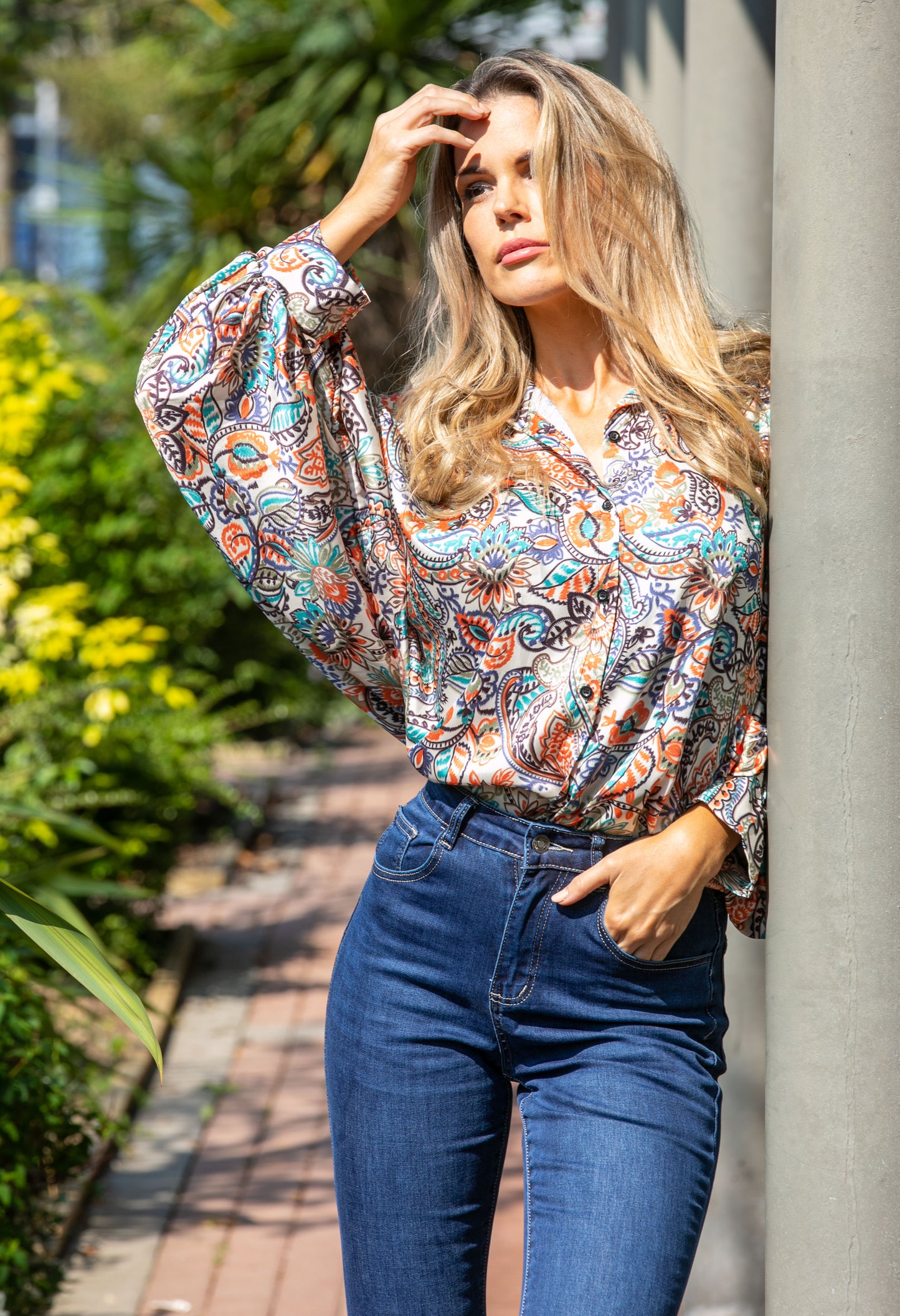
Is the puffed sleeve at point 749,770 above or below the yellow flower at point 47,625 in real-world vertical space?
above

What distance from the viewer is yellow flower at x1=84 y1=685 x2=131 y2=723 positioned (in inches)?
170

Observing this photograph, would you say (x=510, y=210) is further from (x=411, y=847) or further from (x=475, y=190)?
(x=411, y=847)

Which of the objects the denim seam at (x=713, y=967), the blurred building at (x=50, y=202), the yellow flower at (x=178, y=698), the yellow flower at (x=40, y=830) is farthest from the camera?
the blurred building at (x=50, y=202)

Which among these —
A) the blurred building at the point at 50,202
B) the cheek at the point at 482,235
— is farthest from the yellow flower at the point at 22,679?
the blurred building at the point at 50,202

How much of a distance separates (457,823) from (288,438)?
0.55 m

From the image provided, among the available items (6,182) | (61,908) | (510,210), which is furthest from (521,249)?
(6,182)

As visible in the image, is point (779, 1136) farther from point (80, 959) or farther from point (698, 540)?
point (80, 959)

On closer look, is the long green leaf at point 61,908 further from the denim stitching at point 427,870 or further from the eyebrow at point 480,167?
the eyebrow at point 480,167

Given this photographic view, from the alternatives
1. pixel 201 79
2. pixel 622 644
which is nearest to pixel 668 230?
pixel 622 644

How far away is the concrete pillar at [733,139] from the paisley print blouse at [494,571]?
0.93 meters

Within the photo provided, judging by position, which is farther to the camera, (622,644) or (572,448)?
(572,448)

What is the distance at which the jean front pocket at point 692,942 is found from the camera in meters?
1.71

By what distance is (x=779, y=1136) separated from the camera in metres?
1.64

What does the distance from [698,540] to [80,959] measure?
0.98 meters
